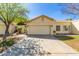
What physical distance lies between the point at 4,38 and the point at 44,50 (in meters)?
0.85

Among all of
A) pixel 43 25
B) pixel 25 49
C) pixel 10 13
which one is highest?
pixel 10 13

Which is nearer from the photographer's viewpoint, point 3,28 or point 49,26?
point 3,28

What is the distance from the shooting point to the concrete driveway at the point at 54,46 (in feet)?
30.7

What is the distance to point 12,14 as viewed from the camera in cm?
942

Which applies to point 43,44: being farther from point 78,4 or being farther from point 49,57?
point 78,4

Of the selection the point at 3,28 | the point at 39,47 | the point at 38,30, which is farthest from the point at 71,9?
the point at 3,28

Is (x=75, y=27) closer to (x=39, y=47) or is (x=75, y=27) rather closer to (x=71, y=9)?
(x=71, y=9)

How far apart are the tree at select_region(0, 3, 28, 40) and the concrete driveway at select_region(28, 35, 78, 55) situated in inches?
20.1

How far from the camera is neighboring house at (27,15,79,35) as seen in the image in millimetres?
9391

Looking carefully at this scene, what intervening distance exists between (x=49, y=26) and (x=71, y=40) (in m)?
0.53

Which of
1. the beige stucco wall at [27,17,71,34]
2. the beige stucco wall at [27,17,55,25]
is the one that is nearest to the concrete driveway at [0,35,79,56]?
the beige stucco wall at [27,17,71,34]

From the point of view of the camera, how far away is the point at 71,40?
944 cm

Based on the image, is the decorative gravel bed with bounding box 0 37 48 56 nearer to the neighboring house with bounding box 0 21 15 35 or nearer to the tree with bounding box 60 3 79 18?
the neighboring house with bounding box 0 21 15 35

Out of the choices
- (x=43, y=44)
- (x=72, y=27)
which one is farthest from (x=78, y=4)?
(x=43, y=44)
